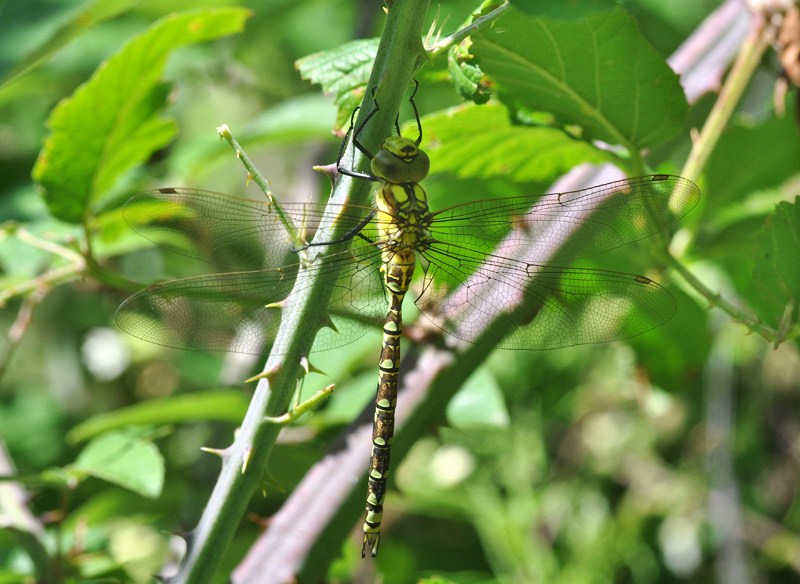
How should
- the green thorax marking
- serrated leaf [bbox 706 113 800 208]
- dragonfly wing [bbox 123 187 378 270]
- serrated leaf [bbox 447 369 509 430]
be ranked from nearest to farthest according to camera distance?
1. the green thorax marking
2. dragonfly wing [bbox 123 187 378 270]
3. serrated leaf [bbox 447 369 509 430]
4. serrated leaf [bbox 706 113 800 208]

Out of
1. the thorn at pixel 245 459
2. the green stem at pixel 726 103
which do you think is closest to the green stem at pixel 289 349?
the thorn at pixel 245 459

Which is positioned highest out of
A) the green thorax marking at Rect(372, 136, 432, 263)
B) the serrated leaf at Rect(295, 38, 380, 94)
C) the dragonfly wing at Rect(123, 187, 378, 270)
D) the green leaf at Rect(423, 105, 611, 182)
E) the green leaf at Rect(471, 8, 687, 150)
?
the green leaf at Rect(471, 8, 687, 150)

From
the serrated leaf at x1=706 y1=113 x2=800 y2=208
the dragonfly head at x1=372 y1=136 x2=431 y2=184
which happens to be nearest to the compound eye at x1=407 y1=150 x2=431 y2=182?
the dragonfly head at x1=372 y1=136 x2=431 y2=184

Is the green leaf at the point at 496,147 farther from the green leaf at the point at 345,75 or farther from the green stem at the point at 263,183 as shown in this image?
the green stem at the point at 263,183

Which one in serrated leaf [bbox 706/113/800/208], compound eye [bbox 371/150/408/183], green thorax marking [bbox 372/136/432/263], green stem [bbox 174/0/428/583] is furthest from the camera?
serrated leaf [bbox 706/113/800/208]

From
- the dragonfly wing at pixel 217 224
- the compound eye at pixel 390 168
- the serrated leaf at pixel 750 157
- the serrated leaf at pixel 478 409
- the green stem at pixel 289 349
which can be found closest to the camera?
the green stem at pixel 289 349

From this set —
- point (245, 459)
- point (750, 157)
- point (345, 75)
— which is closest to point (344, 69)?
point (345, 75)

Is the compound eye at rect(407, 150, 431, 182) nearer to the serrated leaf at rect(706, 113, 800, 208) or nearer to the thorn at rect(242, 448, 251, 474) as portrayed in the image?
the thorn at rect(242, 448, 251, 474)

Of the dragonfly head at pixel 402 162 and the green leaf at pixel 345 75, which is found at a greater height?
the green leaf at pixel 345 75
